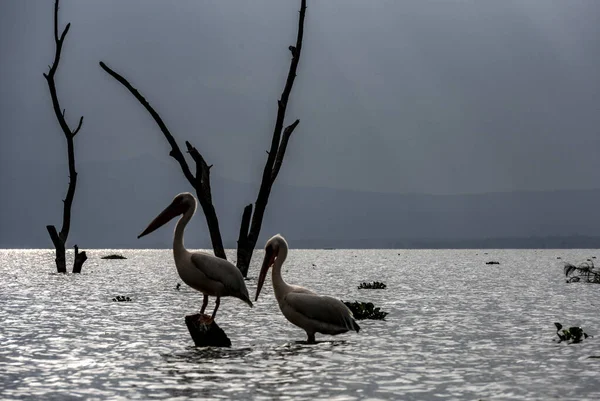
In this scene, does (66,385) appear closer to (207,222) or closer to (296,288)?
(296,288)

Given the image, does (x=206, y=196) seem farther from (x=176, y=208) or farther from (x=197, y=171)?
(x=176, y=208)

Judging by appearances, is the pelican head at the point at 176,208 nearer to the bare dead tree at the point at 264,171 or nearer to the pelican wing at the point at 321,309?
the pelican wing at the point at 321,309

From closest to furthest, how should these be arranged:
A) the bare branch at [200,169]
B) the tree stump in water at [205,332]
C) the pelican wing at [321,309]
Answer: the tree stump in water at [205,332], the pelican wing at [321,309], the bare branch at [200,169]

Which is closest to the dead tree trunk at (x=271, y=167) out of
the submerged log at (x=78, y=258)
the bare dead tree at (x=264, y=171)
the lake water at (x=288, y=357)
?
the bare dead tree at (x=264, y=171)

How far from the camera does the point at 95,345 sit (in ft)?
55.0

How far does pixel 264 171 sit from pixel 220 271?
67.1ft

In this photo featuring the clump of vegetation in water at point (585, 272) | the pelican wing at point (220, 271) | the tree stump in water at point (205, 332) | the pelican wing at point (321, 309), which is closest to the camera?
the tree stump in water at point (205, 332)

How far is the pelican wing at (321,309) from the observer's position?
1636cm

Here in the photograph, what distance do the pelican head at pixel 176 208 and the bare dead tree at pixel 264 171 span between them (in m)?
18.2

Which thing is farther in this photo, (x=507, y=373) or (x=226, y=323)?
(x=226, y=323)

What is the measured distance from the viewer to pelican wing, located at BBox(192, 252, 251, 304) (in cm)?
1659

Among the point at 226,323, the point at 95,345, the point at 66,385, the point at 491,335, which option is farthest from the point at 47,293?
the point at 66,385

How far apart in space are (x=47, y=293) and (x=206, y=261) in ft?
59.6

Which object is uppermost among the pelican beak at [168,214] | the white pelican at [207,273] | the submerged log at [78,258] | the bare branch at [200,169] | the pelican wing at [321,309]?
the bare branch at [200,169]
